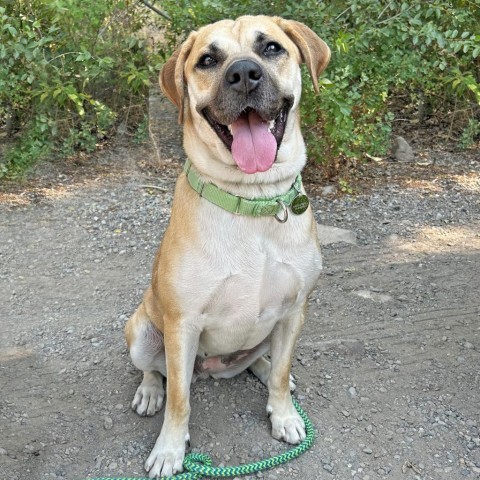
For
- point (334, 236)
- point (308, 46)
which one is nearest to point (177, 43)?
point (334, 236)

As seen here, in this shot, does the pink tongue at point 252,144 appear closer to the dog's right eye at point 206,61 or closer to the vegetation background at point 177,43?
the dog's right eye at point 206,61

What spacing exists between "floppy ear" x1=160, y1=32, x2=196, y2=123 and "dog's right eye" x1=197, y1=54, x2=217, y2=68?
116 millimetres

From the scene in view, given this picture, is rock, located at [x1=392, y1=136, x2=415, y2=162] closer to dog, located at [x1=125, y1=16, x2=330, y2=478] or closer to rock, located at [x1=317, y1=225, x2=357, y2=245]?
rock, located at [x1=317, y1=225, x2=357, y2=245]

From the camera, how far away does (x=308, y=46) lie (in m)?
2.95

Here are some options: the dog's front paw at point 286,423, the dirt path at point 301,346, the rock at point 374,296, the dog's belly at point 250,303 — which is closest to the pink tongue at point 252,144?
the dog's belly at point 250,303

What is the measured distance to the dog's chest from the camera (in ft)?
9.00

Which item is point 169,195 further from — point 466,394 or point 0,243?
point 466,394

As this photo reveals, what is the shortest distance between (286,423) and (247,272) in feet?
2.66

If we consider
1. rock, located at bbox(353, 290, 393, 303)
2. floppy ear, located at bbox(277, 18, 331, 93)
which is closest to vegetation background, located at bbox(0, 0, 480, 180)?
rock, located at bbox(353, 290, 393, 303)

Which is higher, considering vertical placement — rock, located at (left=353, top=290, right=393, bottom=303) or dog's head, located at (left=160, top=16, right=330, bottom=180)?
dog's head, located at (left=160, top=16, right=330, bottom=180)

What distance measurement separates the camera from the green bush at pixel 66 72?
17.7 ft

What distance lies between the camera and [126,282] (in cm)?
449

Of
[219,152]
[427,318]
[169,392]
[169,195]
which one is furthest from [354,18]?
[169,392]

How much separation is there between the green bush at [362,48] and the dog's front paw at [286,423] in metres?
2.44
